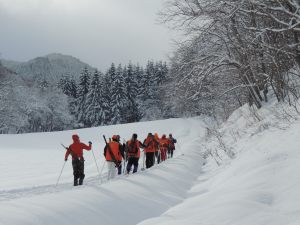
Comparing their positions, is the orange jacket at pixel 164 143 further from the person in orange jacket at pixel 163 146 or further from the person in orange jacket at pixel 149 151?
the person in orange jacket at pixel 149 151

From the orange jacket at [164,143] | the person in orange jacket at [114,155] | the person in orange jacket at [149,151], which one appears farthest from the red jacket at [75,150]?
the orange jacket at [164,143]

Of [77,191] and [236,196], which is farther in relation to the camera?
[77,191]

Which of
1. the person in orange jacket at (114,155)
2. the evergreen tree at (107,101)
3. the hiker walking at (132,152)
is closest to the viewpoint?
the person in orange jacket at (114,155)

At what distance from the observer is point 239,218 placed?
15.9 feet

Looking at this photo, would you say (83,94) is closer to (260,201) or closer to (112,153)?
(112,153)

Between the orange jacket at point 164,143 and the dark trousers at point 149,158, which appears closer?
the dark trousers at point 149,158

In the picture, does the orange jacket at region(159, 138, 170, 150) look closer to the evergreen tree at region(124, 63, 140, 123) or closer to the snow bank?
the snow bank

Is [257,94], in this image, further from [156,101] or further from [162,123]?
[156,101]

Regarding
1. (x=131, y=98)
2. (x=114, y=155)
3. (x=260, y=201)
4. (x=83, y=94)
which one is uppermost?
(x=83, y=94)

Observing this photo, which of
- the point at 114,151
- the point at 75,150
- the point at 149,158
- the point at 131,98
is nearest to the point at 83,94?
the point at 131,98

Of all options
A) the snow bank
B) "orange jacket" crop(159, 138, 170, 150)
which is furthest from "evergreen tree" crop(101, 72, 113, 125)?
the snow bank

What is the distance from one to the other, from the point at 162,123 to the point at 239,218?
57319mm

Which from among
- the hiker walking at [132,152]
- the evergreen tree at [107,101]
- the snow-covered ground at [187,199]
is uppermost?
the evergreen tree at [107,101]

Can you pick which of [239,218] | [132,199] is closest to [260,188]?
[239,218]
